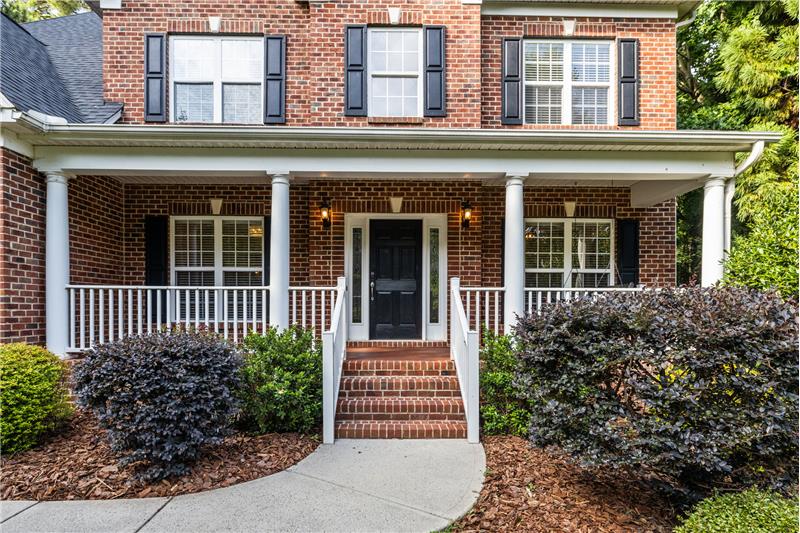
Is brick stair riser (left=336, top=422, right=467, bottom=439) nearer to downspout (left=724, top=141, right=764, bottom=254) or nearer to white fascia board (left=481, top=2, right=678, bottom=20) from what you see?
downspout (left=724, top=141, right=764, bottom=254)

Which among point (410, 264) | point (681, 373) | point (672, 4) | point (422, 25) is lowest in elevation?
point (681, 373)

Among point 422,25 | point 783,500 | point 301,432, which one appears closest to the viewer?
point 783,500

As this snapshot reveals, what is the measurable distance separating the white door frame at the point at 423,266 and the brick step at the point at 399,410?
220 centimetres

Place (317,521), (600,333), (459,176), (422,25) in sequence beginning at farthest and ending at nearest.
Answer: (422,25), (459,176), (600,333), (317,521)

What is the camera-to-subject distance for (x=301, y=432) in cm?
483

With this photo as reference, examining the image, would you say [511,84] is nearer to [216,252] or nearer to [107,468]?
[216,252]

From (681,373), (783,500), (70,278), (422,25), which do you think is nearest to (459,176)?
(422,25)

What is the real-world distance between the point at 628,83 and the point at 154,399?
772 centimetres

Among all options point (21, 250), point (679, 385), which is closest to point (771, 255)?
point (679, 385)

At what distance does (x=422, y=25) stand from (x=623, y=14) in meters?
3.26

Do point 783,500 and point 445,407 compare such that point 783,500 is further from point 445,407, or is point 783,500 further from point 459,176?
point 459,176

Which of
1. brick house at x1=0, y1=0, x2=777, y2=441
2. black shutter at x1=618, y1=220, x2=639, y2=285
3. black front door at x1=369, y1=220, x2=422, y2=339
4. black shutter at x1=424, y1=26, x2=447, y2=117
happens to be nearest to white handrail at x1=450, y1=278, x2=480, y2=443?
brick house at x1=0, y1=0, x2=777, y2=441

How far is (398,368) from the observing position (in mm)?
5773

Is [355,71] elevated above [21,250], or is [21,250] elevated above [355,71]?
[355,71]
